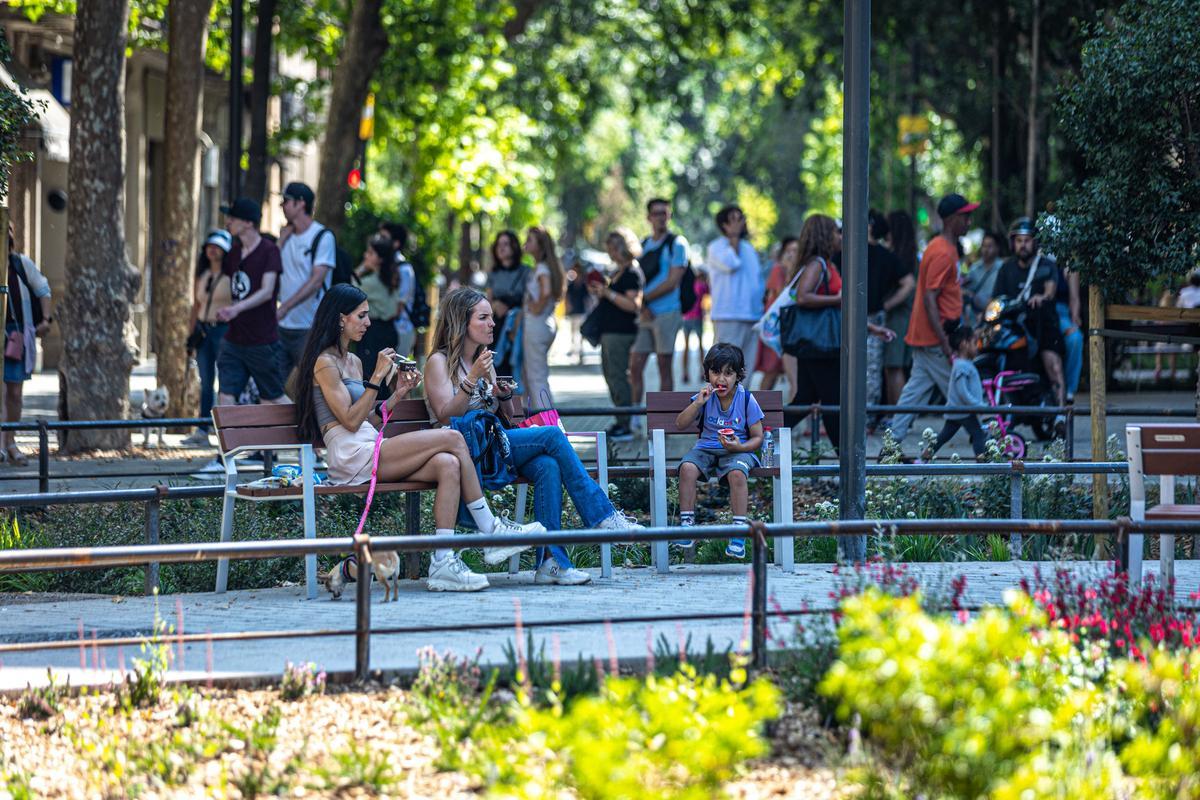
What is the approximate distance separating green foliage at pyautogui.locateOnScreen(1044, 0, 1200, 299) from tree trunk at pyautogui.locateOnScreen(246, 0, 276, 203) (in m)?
10.3

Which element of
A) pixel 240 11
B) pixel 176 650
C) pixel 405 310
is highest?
pixel 240 11

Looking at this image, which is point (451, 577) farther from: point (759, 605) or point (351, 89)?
point (351, 89)

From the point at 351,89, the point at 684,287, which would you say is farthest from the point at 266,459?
the point at 351,89

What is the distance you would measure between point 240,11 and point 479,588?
38.2ft

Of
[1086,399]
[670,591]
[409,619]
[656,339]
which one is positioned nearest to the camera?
[409,619]

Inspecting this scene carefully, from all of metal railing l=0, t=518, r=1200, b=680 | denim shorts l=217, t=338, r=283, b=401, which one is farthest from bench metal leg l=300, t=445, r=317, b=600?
denim shorts l=217, t=338, r=283, b=401

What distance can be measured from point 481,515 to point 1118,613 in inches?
120

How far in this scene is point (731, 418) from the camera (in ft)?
30.5

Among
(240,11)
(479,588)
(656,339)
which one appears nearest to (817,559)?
(479,588)

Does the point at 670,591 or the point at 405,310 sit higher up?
the point at 405,310

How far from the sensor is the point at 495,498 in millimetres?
10711

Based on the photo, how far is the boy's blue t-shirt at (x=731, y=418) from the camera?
9273 millimetres

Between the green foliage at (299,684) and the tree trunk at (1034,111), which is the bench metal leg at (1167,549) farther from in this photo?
the tree trunk at (1034,111)

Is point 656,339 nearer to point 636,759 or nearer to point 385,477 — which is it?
point 385,477
